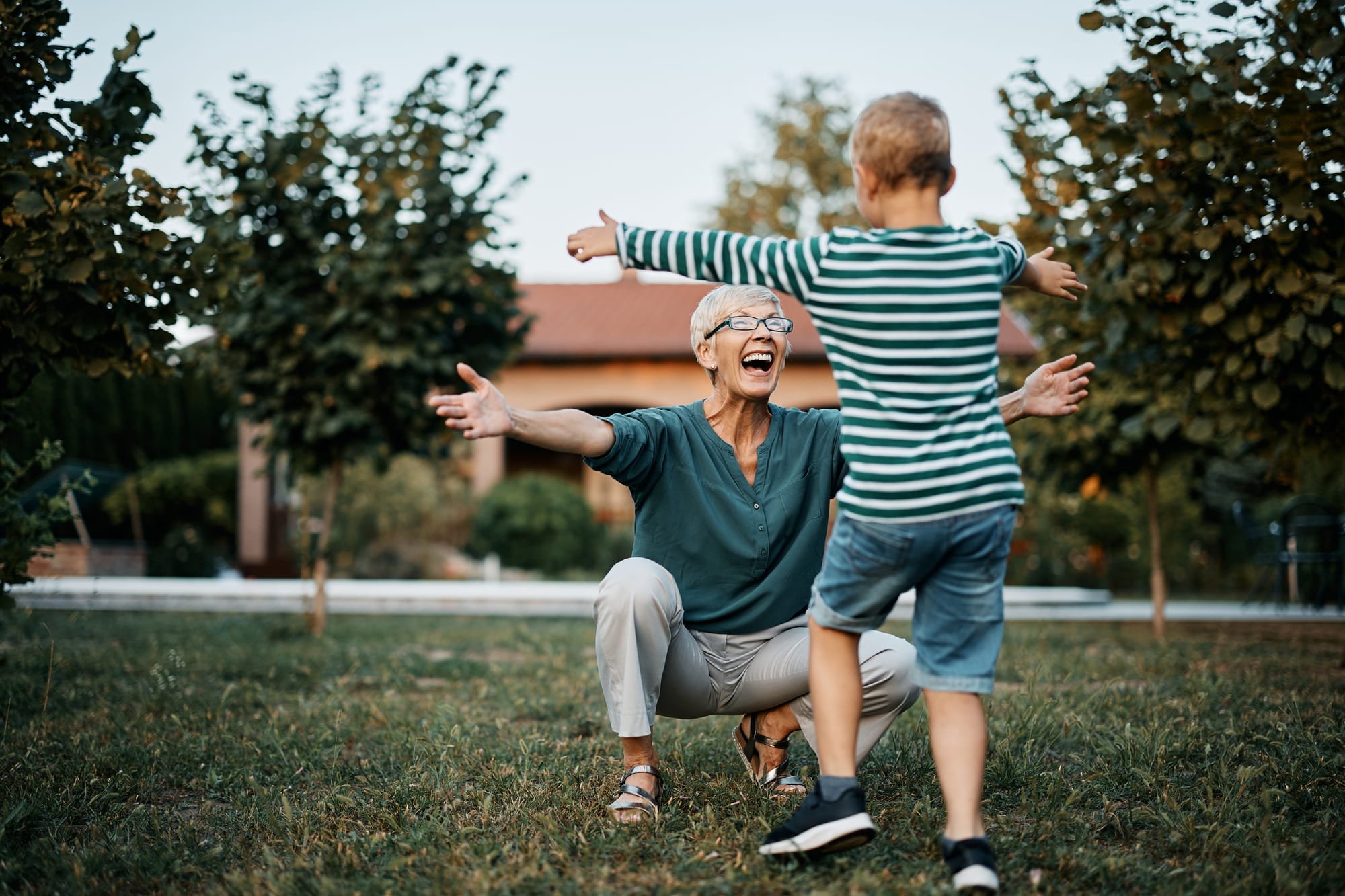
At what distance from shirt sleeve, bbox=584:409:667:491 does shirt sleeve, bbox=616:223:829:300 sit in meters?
0.57

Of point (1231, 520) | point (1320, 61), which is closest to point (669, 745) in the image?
point (1320, 61)

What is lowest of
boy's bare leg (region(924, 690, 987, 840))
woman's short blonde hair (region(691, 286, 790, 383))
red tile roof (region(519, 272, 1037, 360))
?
boy's bare leg (region(924, 690, 987, 840))

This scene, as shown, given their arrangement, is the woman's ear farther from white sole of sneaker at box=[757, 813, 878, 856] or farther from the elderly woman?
white sole of sneaker at box=[757, 813, 878, 856]

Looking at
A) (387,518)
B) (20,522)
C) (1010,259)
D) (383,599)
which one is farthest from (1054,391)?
(387,518)

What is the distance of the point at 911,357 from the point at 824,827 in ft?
3.27

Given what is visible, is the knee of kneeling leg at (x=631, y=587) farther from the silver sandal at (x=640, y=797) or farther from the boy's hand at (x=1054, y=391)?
the boy's hand at (x=1054, y=391)

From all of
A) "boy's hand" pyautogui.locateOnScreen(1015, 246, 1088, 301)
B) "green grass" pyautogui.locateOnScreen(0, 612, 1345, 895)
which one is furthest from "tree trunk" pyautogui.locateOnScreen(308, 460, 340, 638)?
"boy's hand" pyautogui.locateOnScreen(1015, 246, 1088, 301)

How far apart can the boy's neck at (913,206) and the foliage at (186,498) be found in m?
15.2

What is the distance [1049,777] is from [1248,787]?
1.69 feet

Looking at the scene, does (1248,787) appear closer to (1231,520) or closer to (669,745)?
(669,745)

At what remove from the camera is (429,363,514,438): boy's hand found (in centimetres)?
238

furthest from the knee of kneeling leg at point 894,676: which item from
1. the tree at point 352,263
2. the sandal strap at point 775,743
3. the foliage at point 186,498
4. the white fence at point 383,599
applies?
the foliage at point 186,498

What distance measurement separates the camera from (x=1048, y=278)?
262 centimetres

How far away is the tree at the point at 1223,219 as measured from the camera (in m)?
4.34
